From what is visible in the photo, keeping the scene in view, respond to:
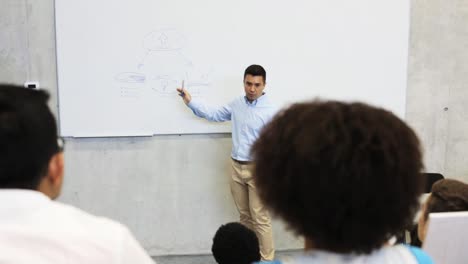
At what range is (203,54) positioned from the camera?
327 cm

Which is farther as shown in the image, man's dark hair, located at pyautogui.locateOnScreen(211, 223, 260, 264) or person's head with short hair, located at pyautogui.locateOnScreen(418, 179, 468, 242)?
person's head with short hair, located at pyautogui.locateOnScreen(418, 179, 468, 242)

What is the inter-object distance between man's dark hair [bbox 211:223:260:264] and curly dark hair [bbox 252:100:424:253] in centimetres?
45

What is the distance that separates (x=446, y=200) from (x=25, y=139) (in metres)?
1.33

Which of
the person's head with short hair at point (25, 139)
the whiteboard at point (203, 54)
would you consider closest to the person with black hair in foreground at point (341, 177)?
the person's head with short hair at point (25, 139)

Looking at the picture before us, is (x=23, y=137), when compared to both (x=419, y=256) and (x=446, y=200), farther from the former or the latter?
(x=446, y=200)

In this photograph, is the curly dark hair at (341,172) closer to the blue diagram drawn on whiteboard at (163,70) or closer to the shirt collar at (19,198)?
the shirt collar at (19,198)

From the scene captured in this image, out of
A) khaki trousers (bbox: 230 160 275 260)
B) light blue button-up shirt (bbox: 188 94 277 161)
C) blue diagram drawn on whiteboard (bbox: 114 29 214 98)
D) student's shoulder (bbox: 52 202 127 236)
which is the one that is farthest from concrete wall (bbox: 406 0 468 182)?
student's shoulder (bbox: 52 202 127 236)

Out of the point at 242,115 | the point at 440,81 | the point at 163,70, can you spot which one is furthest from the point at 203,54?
the point at 440,81

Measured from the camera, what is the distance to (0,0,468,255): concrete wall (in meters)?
3.32

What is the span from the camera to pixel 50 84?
10.5 feet

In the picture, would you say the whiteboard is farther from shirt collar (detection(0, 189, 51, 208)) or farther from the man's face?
shirt collar (detection(0, 189, 51, 208))

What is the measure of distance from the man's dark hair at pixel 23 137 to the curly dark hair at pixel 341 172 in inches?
16.9

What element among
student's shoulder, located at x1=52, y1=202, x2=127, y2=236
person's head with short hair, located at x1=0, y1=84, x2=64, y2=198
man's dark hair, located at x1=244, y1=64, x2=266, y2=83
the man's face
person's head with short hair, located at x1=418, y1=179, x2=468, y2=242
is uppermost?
man's dark hair, located at x1=244, y1=64, x2=266, y2=83

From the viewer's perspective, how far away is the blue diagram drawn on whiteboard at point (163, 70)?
3227mm
